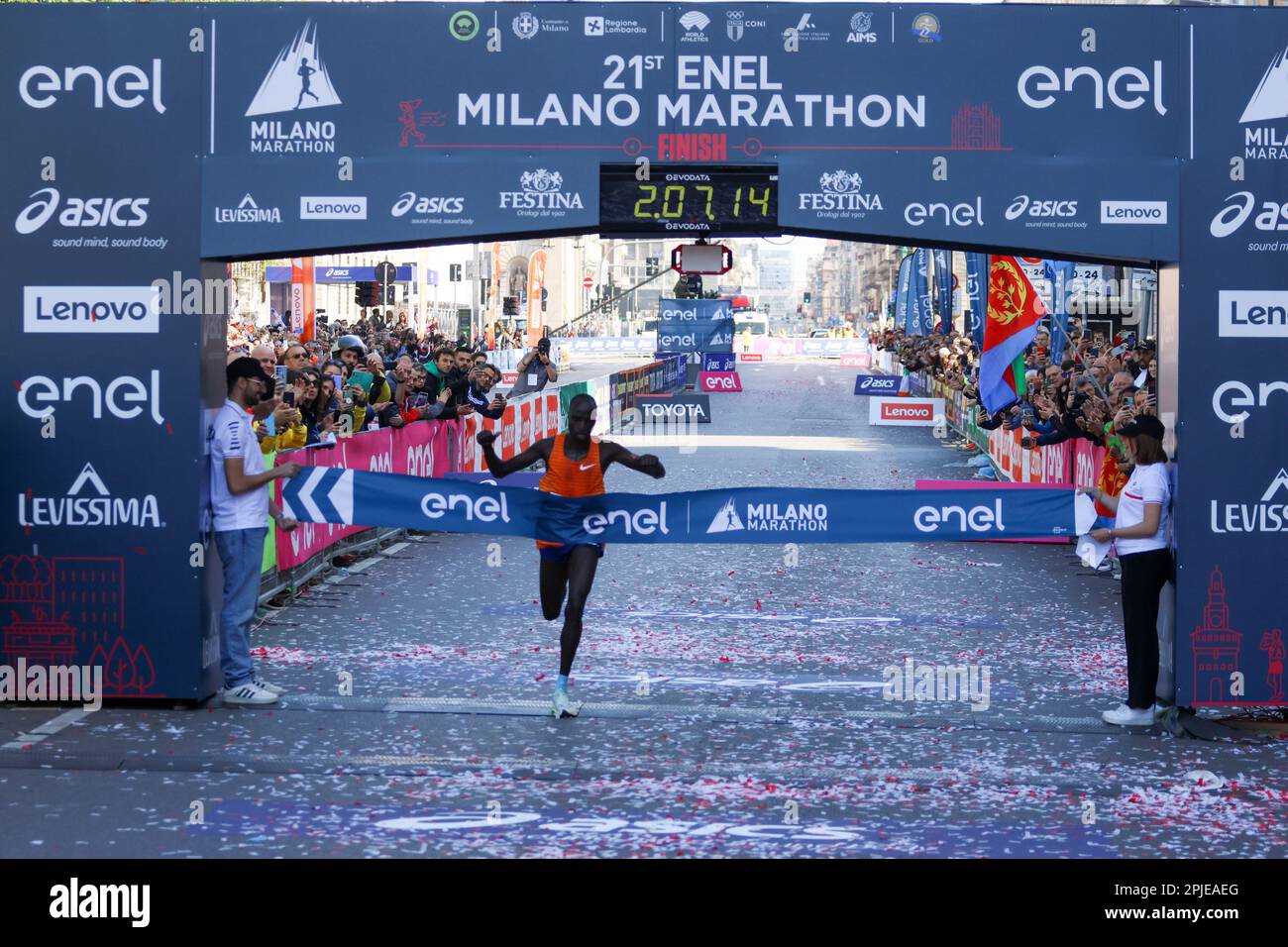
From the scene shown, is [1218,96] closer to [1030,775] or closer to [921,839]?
[1030,775]

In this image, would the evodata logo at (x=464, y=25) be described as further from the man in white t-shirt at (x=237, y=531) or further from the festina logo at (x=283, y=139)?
the man in white t-shirt at (x=237, y=531)

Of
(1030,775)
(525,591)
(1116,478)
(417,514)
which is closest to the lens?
(1030,775)

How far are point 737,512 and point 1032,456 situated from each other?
36.7 ft

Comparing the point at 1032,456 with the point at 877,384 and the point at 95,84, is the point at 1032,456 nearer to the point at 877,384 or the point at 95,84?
the point at 95,84

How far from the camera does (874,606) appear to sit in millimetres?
14359

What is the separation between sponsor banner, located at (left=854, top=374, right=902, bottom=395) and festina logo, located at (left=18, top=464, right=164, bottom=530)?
40158mm

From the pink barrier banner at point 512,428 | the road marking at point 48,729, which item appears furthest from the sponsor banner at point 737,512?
the pink barrier banner at point 512,428

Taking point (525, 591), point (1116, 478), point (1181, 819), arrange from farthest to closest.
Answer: point (525, 591) → point (1116, 478) → point (1181, 819)

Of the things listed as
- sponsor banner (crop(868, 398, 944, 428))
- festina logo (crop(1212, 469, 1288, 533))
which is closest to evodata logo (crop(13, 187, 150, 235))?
festina logo (crop(1212, 469, 1288, 533))

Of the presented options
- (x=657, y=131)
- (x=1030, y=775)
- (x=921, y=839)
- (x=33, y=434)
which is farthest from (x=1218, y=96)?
(x=33, y=434)

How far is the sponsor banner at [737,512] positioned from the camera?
10305 mm

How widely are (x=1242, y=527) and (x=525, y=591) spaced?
23.0ft

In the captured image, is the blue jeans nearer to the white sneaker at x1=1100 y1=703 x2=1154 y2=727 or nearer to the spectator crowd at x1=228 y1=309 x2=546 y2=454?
the spectator crowd at x1=228 y1=309 x2=546 y2=454

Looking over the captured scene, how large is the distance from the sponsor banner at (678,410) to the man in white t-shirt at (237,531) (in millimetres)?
27395
